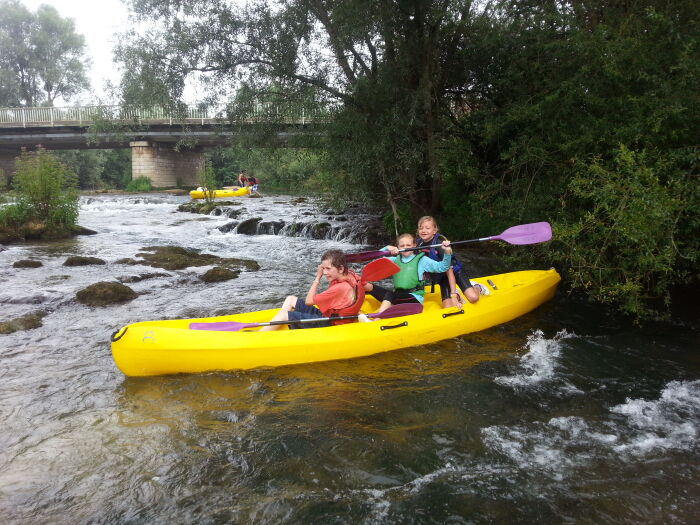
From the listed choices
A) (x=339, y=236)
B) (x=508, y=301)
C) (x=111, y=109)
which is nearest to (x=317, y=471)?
(x=508, y=301)

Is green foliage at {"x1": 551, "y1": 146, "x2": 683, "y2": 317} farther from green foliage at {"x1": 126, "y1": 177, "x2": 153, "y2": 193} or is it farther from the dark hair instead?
green foliage at {"x1": 126, "y1": 177, "x2": 153, "y2": 193}

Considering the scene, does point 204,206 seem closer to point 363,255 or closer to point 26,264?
point 26,264

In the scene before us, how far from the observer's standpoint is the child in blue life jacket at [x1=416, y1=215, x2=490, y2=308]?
4863 millimetres

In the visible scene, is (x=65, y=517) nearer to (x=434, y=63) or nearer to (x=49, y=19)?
(x=434, y=63)

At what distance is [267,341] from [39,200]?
888cm

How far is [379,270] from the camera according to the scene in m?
4.71

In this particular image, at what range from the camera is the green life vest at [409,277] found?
16.0 feet

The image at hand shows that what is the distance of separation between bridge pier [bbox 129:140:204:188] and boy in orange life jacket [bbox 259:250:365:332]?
22.3m

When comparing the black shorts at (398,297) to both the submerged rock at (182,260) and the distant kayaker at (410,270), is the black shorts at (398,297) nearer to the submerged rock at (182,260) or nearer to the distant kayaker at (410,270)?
the distant kayaker at (410,270)

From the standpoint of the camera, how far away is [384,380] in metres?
3.91

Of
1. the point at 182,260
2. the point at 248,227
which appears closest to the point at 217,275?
the point at 182,260

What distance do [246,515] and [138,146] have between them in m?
26.9

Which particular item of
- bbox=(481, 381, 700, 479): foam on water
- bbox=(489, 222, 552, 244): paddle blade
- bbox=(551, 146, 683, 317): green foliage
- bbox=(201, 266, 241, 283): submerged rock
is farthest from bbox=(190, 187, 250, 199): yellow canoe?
bbox=(481, 381, 700, 479): foam on water

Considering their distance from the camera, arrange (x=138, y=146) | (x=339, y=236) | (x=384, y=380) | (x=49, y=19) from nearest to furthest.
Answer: (x=384, y=380)
(x=339, y=236)
(x=138, y=146)
(x=49, y=19)
